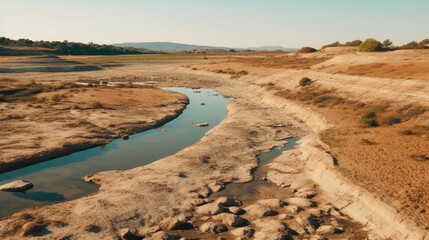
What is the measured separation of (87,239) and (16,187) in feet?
27.6

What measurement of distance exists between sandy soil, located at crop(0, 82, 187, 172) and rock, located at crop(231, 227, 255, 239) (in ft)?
57.0

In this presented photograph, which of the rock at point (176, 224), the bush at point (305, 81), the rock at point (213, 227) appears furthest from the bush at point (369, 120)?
the bush at point (305, 81)

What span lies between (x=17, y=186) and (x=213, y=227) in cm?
1287

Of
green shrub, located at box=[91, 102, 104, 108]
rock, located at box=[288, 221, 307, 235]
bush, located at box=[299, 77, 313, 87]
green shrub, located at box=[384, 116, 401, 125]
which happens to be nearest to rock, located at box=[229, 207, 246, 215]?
rock, located at box=[288, 221, 307, 235]

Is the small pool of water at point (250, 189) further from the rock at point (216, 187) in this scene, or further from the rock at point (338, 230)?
the rock at point (338, 230)

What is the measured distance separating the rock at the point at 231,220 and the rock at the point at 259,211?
965 mm

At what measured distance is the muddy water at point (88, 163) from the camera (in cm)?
1970

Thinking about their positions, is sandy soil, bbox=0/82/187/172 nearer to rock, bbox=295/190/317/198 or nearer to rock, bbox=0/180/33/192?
rock, bbox=0/180/33/192

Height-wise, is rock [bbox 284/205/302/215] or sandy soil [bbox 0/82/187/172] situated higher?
sandy soil [bbox 0/82/187/172]

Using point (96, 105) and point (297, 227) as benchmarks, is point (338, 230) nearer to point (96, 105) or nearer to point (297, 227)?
point (297, 227)

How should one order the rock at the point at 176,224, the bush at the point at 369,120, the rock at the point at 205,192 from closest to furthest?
the rock at the point at 176,224 < the rock at the point at 205,192 < the bush at the point at 369,120

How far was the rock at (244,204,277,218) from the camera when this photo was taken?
1780cm

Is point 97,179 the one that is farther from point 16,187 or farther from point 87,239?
point 87,239

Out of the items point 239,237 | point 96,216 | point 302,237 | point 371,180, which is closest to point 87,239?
point 96,216
